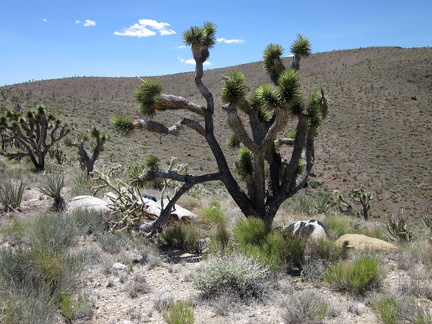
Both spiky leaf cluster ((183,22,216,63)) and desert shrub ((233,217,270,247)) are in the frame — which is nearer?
desert shrub ((233,217,270,247))

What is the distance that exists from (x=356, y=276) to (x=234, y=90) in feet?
13.6

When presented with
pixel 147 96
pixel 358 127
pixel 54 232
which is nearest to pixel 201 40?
pixel 147 96

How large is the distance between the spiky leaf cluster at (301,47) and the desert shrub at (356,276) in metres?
6.06

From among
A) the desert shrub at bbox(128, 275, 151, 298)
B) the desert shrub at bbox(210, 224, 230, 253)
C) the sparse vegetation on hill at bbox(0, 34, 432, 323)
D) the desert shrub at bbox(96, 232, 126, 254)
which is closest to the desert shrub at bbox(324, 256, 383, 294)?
the sparse vegetation on hill at bbox(0, 34, 432, 323)

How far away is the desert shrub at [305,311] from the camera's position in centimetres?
446

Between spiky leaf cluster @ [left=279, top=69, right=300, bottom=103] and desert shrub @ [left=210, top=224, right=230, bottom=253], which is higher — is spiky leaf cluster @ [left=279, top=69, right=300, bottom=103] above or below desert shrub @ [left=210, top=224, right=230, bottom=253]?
above

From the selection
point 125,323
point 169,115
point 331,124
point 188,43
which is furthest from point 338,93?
point 125,323

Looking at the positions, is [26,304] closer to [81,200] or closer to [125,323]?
[125,323]

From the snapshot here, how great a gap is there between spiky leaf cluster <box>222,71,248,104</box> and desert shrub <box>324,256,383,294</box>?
375cm

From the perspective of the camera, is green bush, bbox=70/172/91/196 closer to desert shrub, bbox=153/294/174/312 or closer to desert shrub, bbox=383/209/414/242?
desert shrub, bbox=153/294/174/312

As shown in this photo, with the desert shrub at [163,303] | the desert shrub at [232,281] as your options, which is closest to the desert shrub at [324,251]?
the desert shrub at [232,281]

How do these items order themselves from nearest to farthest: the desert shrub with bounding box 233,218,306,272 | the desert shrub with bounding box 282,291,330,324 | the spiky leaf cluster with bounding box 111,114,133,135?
the desert shrub with bounding box 282,291,330,324 < the desert shrub with bounding box 233,218,306,272 < the spiky leaf cluster with bounding box 111,114,133,135

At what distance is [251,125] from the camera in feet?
29.1

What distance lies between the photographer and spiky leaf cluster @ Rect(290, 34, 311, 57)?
10.0 m
